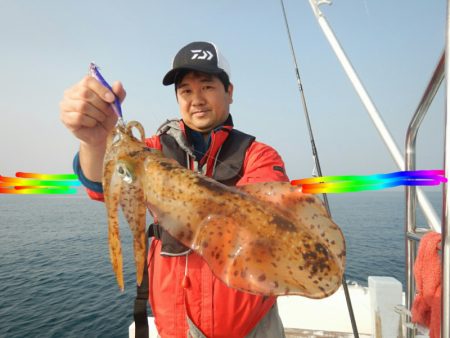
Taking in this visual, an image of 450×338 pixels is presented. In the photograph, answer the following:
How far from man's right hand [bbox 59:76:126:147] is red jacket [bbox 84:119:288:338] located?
31.8 inches

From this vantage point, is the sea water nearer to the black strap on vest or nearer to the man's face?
the black strap on vest

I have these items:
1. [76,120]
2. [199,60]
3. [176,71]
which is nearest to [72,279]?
[176,71]

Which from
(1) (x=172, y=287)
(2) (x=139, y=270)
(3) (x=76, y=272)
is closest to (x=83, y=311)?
(3) (x=76, y=272)

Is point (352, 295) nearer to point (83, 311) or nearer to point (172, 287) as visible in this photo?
point (172, 287)

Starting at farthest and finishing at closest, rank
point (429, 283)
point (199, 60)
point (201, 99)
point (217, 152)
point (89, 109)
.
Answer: point (201, 99) < point (217, 152) < point (199, 60) < point (429, 283) < point (89, 109)

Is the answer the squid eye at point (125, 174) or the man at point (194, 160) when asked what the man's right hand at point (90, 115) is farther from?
the squid eye at point (125, 174)

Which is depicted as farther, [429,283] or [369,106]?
[369,106]

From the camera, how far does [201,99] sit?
148 inches

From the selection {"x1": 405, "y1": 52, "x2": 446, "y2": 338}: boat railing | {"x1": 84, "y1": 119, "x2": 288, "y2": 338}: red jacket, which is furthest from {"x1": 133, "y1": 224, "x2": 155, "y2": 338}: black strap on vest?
{"x1": 405, "y1": 52, "x2": 446, "y2": 338}: boat railing

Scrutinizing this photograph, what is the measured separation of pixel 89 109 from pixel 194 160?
162 centimetres

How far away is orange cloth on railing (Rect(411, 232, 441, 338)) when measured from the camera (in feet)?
8.45

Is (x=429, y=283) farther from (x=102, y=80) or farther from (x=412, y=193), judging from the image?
(x=102, y=80)

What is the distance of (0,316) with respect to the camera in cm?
1741

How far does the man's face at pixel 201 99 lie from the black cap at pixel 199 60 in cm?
21
